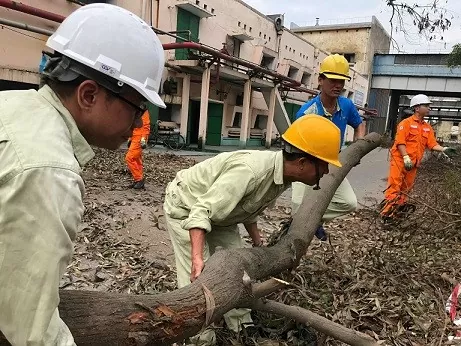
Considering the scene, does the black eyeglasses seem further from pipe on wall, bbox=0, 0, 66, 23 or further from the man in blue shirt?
pipe on wall, bbox=0, 0, 66, 23

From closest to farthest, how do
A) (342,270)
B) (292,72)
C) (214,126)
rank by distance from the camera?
1. (342,270)
2. (214,126)
3. (292,72)

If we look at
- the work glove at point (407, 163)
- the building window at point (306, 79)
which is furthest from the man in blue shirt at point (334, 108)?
the building window at point (306, 79)

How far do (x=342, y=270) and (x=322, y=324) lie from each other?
1153mm

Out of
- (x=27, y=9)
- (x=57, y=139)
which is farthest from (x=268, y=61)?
(x=57, y=139)

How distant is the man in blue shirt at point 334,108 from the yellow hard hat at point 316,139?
131 cm

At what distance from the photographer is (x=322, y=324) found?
2154 mm

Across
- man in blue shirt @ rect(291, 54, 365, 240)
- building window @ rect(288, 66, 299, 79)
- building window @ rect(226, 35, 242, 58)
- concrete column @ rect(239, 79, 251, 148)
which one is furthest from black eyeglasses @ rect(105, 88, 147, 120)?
building window @ rect(288, 66, 299, 79)

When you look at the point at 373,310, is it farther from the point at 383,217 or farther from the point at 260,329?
the point at 383,217

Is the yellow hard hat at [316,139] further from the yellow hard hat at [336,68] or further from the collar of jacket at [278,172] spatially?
the yellow hard hat at [336,68]

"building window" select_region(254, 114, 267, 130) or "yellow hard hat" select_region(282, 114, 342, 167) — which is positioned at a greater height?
"yellow hard hat" select_region(282, 114, 342, 167)

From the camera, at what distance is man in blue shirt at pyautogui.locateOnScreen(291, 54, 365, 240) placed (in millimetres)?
3707

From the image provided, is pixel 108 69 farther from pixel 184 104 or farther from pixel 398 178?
pixel 184 104

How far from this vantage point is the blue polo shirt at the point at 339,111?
3916mm

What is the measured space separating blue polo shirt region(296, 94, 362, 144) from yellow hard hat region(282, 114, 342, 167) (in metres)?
1.56
